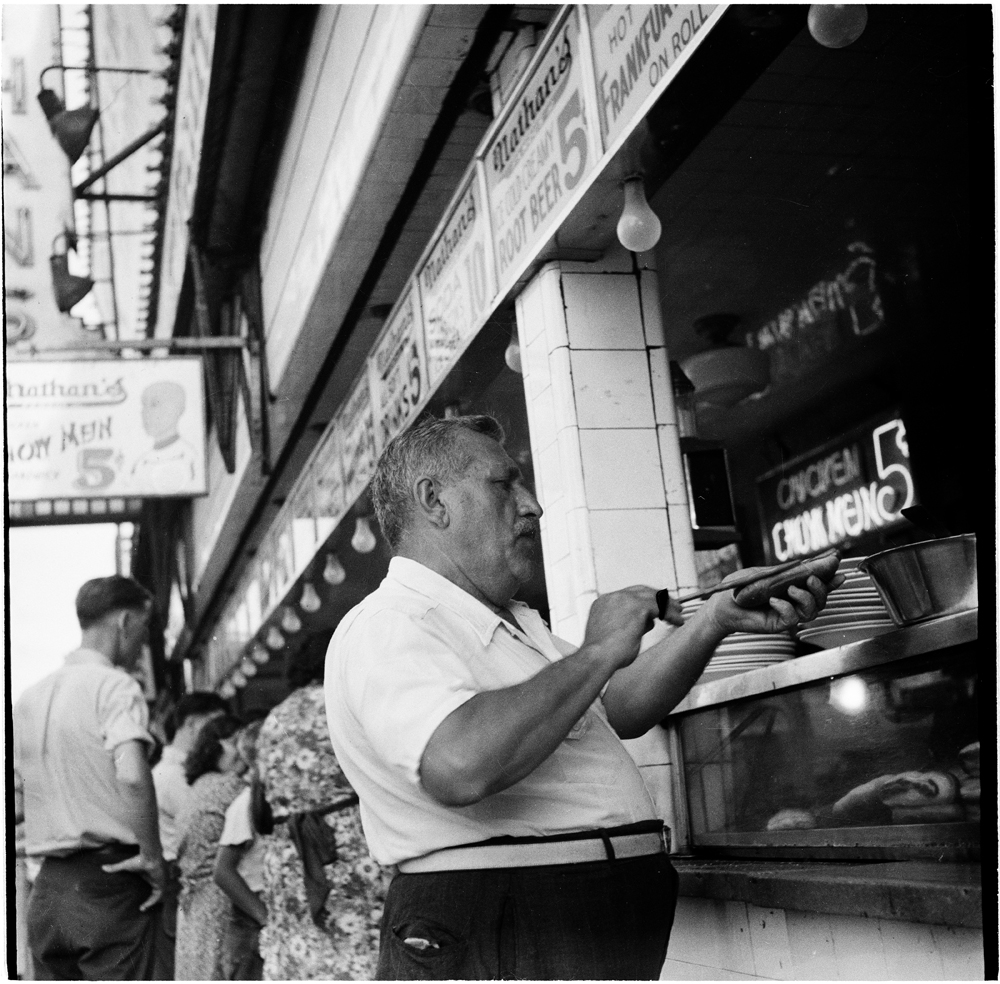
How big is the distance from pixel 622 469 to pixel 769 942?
4.14 ft

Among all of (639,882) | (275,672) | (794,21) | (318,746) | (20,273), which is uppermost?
(20,273)

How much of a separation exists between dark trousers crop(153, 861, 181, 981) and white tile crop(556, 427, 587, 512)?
180 centimetres

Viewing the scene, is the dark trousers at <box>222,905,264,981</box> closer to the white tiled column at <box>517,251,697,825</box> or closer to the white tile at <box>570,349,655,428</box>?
the white tiled column at <box>517,251,697,825</box>

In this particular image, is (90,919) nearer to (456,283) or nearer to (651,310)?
(456,283)

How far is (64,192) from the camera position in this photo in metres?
4.40

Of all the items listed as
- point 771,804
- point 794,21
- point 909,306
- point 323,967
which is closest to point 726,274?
point 909,306

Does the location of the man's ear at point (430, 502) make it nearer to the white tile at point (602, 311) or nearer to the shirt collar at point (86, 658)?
the white tile at point (602, 311)

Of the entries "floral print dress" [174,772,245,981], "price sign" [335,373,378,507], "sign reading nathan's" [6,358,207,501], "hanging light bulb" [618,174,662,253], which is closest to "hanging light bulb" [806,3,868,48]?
"hanging light bulb" [618,174,662,253]

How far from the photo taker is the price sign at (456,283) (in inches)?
134

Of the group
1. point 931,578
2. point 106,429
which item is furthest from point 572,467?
point 106,429

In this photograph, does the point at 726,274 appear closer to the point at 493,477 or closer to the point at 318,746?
the point at 318,746

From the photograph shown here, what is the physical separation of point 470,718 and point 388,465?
60 centimetres

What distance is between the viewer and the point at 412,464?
202cm

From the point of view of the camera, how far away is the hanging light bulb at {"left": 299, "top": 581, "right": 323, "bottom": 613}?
5.26 metres
